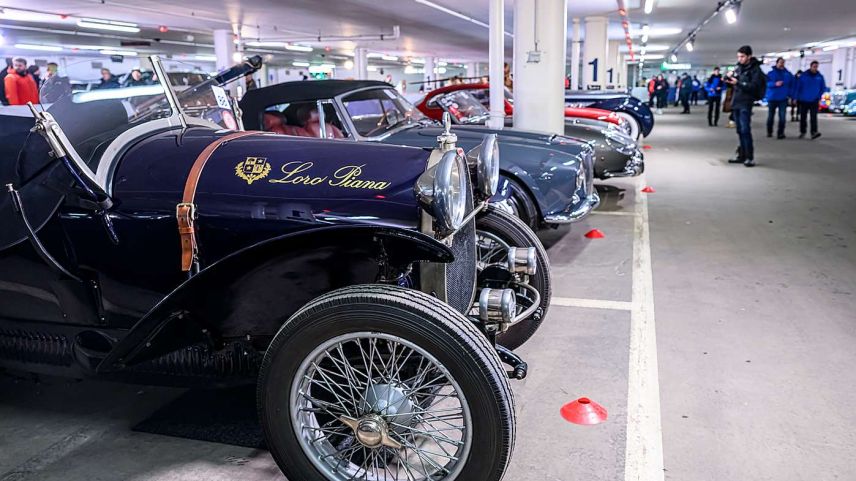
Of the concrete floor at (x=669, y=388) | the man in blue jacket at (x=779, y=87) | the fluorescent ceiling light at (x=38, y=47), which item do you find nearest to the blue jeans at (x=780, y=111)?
the man in blue jacket at (x=779, y=87)

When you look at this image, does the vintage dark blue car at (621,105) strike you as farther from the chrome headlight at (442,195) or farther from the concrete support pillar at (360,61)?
the concrete support pillar at (360,61)

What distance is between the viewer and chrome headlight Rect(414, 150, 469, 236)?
7.75 feet

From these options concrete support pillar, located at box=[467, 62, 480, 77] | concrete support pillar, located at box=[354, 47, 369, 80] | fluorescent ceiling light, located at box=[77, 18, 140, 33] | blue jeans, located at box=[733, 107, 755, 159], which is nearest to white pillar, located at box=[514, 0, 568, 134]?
blue jeans, located at box=[733, 107, 755, 159]

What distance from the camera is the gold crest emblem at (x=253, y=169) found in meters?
2.64

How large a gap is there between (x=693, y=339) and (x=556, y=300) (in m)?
1.02

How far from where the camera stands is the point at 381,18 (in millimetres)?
18734

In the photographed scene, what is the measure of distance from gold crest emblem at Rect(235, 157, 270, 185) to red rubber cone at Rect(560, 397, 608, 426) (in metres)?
1.74

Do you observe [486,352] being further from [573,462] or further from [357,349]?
[573,462]

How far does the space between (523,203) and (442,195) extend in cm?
316

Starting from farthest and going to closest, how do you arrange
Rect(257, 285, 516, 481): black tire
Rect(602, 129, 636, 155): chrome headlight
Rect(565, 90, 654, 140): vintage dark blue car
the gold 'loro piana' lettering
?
Rect(565, 90, 654, 140): vintage dark blue car → Rect(602, 129, 636, 155): chrome headlight → the gold 'loro piana' lettering → Rect(257, 285, 516, 481): black tire

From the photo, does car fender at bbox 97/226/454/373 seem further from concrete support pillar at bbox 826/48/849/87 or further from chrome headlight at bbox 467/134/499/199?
concrete support pillar at bbox 826/48/849/87

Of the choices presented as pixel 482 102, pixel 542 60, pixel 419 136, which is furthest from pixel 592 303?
pixel 482 102

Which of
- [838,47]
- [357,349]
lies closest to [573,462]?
[357,349]

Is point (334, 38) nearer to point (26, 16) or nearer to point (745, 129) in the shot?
point (26, 16)
